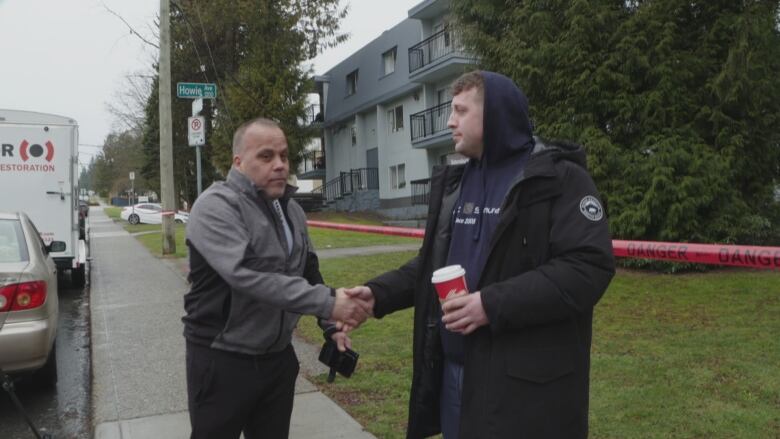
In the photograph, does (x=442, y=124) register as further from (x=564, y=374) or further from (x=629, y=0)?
(x=564, y=374)

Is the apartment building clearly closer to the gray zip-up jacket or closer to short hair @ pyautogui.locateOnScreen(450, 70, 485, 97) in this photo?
the gray zip-up jacket

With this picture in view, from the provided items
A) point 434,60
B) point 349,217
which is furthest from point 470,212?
point 349,217

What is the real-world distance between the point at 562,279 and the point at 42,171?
33.8 ft

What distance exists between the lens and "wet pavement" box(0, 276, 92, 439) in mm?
4980

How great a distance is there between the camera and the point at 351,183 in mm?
35344

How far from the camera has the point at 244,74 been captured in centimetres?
2970

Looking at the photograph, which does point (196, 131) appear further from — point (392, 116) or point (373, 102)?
point (373, 102)

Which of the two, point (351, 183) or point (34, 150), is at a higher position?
point (351, 183)

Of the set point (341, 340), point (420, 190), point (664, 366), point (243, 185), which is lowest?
point (664, 366)

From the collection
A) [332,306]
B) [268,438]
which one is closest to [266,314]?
[332,306]

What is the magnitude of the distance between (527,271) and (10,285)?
441 cm

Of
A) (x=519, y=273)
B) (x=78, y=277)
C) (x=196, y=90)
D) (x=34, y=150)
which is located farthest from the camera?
(x=196, y=90)

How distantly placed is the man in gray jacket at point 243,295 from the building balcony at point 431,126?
22803 millimetres

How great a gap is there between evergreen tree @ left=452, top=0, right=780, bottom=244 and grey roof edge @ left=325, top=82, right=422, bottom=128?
18.4 meters
